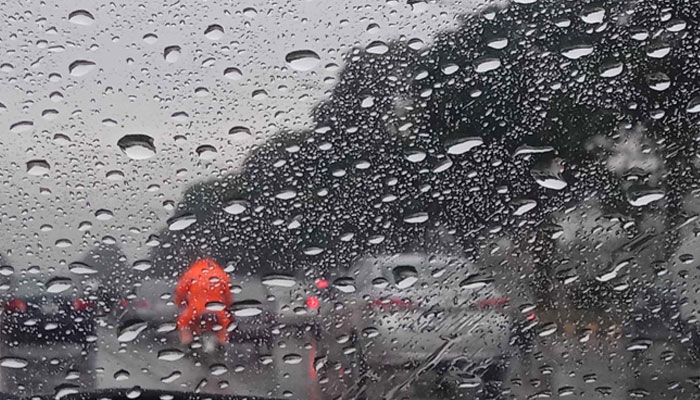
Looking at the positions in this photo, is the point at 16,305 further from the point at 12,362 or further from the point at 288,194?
the point at 288,194

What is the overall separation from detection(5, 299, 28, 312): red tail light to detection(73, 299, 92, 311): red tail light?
0.43 ft

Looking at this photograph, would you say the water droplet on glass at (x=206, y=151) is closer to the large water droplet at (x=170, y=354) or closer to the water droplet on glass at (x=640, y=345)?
the large water droplet at (x=170, y=354)

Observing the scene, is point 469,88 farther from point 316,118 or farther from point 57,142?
point 57,142

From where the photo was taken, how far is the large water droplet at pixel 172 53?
1935 millimetres

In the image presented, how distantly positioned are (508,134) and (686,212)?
0.64 metres

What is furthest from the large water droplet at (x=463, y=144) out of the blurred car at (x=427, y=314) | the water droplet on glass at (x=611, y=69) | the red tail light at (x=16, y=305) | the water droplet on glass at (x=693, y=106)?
the red tail light at (x=16, y=305)

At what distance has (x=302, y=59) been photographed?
198cm

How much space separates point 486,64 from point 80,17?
115cm

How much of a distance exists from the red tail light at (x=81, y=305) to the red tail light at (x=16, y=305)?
0.43 feet

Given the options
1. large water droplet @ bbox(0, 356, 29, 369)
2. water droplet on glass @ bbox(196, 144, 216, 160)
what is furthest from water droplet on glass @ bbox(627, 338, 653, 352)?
large water droplet @ bbox(0, 356, 29, 369)

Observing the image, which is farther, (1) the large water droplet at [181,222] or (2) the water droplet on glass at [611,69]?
(2) the water droplet on glass at [611,69]

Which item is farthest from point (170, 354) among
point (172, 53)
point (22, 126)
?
point (172, 53)

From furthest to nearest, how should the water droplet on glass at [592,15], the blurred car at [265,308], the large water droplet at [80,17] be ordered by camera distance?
the water droplet on glass at [592,15] → the blurred car at [265,308] → the large water droplet at [80,17]

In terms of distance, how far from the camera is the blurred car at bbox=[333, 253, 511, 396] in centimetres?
204
